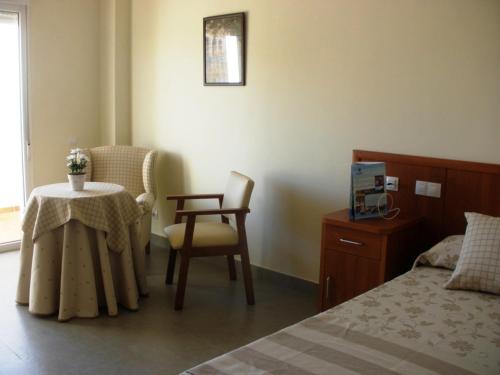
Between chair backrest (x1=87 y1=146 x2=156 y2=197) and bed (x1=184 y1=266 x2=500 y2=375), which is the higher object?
chair backrest (x1=87 y1=146 x2=156 y2=197)

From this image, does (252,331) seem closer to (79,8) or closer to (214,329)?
(214,329)

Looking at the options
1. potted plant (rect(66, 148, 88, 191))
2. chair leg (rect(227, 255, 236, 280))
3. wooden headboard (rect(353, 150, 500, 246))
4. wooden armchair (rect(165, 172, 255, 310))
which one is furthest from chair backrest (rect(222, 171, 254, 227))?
potted plant (rect(66, 148, 88, 191))

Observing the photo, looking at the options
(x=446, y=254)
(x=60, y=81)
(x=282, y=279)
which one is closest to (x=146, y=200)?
(x=282, y=279)

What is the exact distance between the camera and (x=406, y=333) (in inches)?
82.1

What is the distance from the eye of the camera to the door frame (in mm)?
4703

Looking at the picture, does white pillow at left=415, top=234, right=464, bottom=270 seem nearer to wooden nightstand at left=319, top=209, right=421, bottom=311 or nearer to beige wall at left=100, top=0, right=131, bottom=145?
wooden nightstand at left=319, top=209, right=421, bottom=311

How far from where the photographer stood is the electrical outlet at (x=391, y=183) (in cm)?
338

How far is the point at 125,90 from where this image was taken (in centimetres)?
522

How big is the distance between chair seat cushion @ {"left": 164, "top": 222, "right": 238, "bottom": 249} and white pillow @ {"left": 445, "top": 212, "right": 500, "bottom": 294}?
5.14ft

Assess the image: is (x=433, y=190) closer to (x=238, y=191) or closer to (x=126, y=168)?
(x=238, y=191)

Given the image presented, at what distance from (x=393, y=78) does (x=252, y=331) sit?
5.81 ft

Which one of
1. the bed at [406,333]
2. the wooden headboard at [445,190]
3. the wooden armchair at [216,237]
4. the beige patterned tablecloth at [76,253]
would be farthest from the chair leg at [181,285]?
the bed at [406,333]

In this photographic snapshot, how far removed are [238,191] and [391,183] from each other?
3.44 feet

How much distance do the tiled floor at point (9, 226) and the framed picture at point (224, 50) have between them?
2.14m
